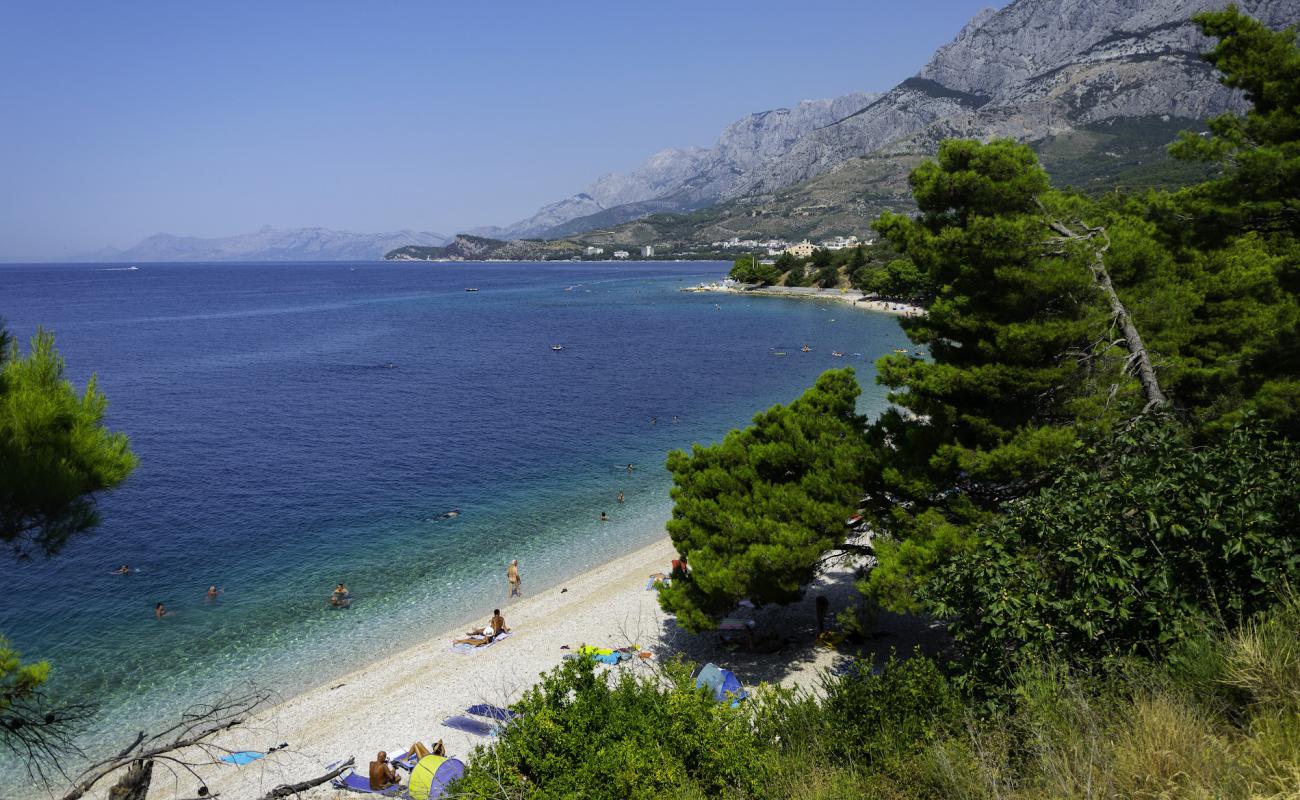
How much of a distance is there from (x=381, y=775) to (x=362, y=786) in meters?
0.41

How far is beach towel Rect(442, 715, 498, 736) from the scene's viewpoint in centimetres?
1421

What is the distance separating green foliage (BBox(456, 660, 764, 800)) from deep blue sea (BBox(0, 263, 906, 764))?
12322mm

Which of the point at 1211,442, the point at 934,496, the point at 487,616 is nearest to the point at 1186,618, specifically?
the point at 934,496

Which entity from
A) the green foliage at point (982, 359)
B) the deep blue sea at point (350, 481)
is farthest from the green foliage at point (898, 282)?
the green foliage at point (982, 359)

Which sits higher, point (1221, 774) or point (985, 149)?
point (985, 149)

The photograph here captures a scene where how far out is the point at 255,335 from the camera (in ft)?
280

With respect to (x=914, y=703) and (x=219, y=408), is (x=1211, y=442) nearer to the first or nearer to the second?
(x=914, y=703)

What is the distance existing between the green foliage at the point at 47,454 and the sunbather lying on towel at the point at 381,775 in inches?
257

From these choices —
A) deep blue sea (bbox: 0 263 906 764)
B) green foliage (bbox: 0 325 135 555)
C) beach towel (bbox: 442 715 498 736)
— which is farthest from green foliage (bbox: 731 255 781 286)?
green foliage (bbox: 0 325 135 555)

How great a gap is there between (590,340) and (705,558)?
64438 mm

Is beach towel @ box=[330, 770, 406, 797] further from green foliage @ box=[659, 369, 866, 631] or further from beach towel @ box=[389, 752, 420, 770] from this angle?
green foliage @ box=[659, 369, 866, 631]

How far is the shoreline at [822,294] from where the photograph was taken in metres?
92.7

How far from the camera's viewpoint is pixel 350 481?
3172 cm

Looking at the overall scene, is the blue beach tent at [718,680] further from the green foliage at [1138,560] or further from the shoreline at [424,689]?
the green foliage at [1138,560]
